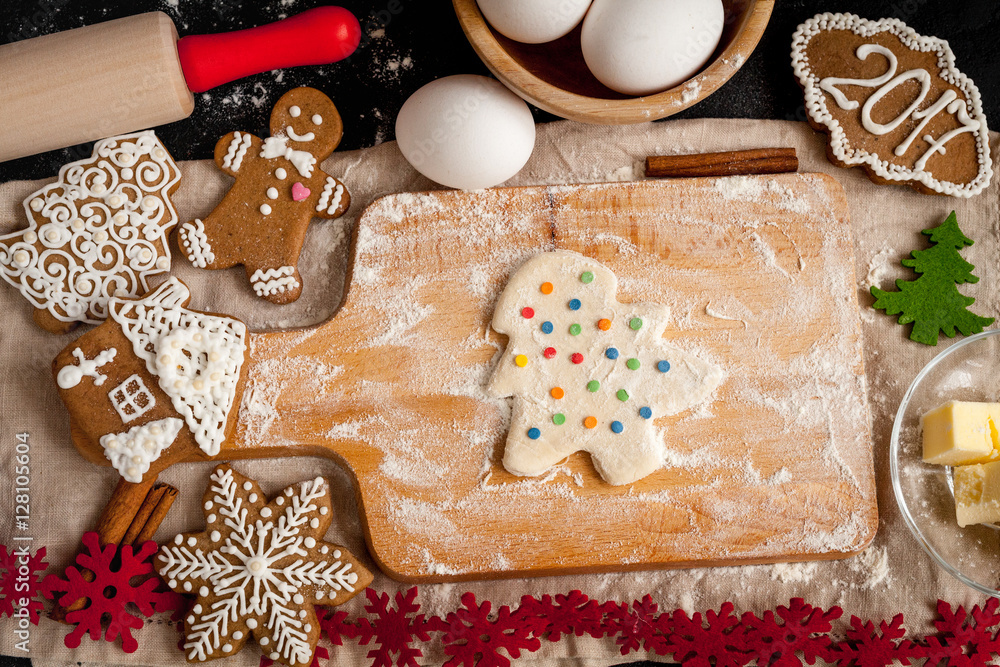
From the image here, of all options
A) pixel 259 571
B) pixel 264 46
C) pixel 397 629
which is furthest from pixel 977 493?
pixel 264 46

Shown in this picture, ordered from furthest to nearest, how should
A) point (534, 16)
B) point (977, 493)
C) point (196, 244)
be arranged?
point (196, 244), point (977, 493), point (534, 16)

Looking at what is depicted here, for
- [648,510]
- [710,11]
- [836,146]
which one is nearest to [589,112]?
[710,11]

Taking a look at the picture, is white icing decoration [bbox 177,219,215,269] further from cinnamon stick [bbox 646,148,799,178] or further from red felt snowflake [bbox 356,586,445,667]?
cinnamon stick [bbox 646,148,799,178]

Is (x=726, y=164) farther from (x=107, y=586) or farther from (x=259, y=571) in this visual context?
(x=107, y=586)

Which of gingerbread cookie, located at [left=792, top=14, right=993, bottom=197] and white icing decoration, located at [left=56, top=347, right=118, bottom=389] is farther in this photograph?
gingerbread cookie, located at [left=792, top=14, right=993, bottom=197]

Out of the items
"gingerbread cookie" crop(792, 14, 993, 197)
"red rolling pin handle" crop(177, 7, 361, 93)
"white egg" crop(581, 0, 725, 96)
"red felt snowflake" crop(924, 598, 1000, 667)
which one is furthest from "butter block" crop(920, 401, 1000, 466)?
"red rolling pin handle" crop(177, 7, 361, 93)

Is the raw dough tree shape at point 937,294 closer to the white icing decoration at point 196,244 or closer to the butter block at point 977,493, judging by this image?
the butter block at point 977,493
